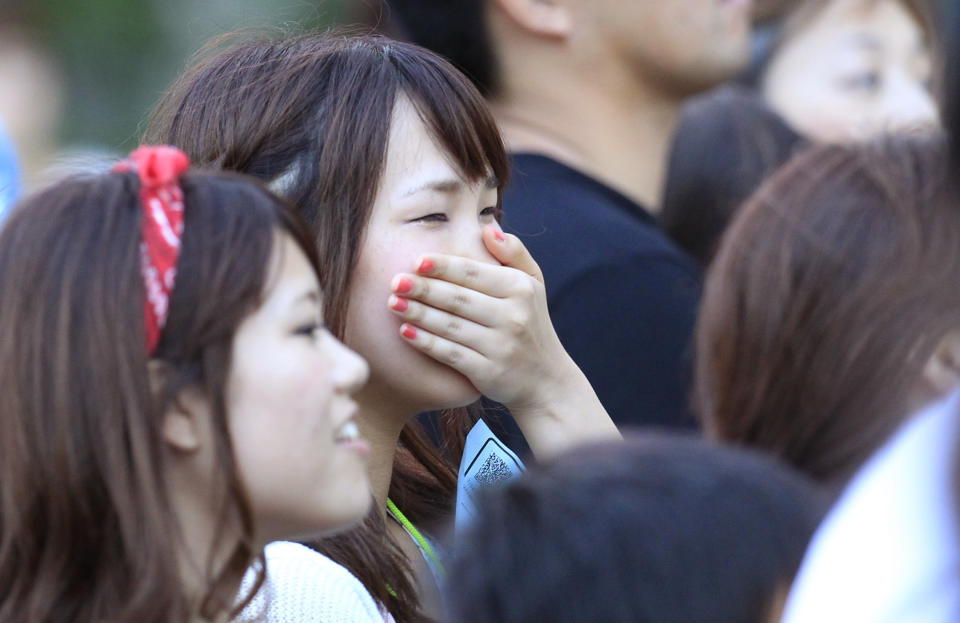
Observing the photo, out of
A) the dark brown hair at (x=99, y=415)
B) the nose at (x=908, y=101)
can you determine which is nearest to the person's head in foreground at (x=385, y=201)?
the dark brown hair at (x=99, y=415)

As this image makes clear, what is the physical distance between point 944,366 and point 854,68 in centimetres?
290

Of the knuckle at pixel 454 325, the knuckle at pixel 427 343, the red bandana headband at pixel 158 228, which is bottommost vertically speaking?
the knuckle at pixel 427 343

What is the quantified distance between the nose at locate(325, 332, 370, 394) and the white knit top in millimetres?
379

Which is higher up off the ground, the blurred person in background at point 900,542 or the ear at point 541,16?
the ear at point 541,16

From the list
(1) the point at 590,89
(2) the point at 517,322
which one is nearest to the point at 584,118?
(1) the point at 590,89

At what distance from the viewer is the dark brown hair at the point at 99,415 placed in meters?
1.44

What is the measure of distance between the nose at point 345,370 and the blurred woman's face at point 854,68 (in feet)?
10.7

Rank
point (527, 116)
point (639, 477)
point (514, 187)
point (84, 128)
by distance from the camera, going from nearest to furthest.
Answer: point (639, 477) → point (514, 187) → point (527, 116) → point (84, 128)

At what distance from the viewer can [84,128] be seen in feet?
30.1

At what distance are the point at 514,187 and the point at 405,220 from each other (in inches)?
35.8

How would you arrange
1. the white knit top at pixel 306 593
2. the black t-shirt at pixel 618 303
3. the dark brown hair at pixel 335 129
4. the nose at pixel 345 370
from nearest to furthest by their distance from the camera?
the nose at pixel 345 370 < the white knit top at pixel 306 593 < the dark brown hair at pixel 335 129 < the black t-shirt at pixel 618 303

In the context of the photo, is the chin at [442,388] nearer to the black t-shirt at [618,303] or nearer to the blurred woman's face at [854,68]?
the black t-shirt at [618,303]

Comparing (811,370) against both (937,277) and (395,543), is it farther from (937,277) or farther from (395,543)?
(395,543)

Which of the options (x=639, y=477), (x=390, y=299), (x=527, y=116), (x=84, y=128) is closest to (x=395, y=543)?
(x=390, y=299)
